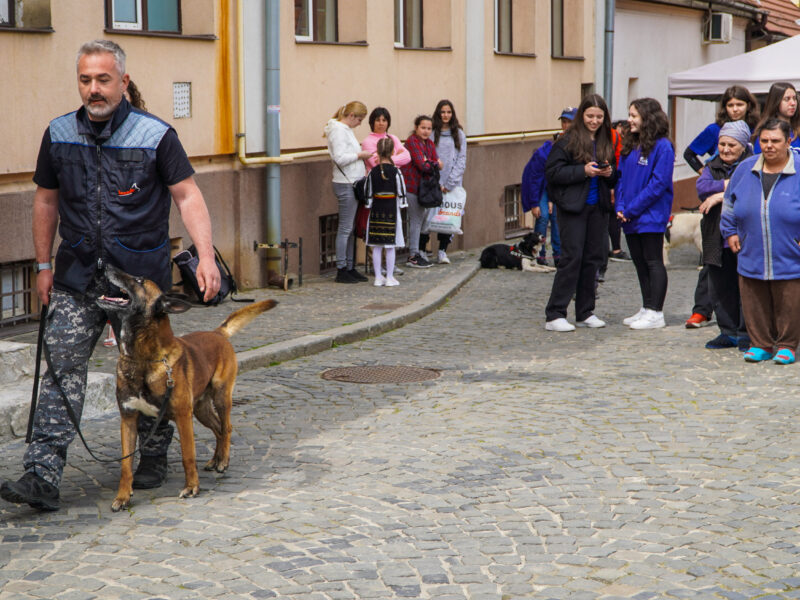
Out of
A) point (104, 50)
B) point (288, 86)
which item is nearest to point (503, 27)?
point (288, 86)

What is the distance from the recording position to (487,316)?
39.8 ft

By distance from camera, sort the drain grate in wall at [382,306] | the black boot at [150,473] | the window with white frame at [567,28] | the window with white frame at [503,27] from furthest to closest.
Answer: the window with white frame at [567,28], the window with white frame at [503,27], the drain grate in wall at [382,306], the black boot at [150,473]

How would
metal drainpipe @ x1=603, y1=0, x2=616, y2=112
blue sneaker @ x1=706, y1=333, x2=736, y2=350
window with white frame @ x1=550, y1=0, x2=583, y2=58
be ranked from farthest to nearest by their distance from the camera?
metal drainpipe @ x1=603, y1=0, x2=616, y2=112
window with white frame @ x1=550, y1=0, x2=583, y2=58
blue sneaker @ x1=706, y1=333, x2=736, y2=350

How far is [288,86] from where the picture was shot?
13.9m

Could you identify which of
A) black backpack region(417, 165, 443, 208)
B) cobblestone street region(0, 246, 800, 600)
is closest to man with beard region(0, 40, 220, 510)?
cobblestone street region(0, 246, 800, 600)

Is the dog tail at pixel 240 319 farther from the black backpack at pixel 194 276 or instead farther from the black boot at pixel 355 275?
the black boot at pixel 355 275

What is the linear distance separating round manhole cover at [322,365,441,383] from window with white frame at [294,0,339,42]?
6.17 m

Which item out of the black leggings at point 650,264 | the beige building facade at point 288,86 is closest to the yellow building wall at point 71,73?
the beige building facade at point 288,86

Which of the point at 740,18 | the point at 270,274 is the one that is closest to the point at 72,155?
the point at 270,274

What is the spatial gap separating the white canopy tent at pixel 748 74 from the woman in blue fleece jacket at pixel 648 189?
19.3 ft

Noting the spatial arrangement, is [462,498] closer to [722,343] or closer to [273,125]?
[722,343]

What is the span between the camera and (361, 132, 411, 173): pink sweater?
14273 millimetres

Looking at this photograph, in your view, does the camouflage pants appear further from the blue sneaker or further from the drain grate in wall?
the drain grate in wall

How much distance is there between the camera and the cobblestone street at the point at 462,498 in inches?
181
